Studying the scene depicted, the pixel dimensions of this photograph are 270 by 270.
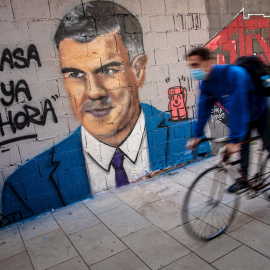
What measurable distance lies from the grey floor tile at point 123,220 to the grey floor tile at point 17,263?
0.97m

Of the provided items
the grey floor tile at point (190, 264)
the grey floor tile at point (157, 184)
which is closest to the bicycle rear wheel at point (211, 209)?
the grey floor tile at point (190, 264)

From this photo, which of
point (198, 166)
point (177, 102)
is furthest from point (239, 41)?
point (198, 166)

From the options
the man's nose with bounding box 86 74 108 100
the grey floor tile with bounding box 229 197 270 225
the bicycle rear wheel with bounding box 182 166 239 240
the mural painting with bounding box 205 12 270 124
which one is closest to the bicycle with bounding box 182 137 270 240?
the bicycle rear wheel with bounding box 182 166 239 240

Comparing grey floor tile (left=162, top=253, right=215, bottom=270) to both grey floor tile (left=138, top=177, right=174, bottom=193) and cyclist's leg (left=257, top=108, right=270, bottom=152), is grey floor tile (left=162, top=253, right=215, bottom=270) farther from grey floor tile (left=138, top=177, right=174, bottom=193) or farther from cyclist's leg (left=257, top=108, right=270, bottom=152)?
grey floor tile (left=138, top=177, right=174, bottom=193)

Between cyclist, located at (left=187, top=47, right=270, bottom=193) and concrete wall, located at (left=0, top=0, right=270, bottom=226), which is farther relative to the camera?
concrete wall, located at (left=0, top=0, right=270, bottom=226)

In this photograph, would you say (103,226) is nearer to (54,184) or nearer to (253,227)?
(54,184)

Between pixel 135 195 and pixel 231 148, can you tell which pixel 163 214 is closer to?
pixel 135 195

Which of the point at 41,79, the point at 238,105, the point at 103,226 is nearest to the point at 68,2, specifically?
the point at 41,79

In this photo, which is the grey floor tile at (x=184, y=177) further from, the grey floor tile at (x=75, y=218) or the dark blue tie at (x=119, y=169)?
the grey floor tile at (x=75, y=218)

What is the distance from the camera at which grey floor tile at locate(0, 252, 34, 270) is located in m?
2.79

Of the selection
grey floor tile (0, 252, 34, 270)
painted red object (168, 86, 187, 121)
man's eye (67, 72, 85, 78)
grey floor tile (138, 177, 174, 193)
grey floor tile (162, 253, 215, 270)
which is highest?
man's eye (67, 72, 85, 78)

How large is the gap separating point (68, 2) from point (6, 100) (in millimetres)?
1561

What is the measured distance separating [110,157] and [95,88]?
1095 mm

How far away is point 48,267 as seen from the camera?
274 centimetres
